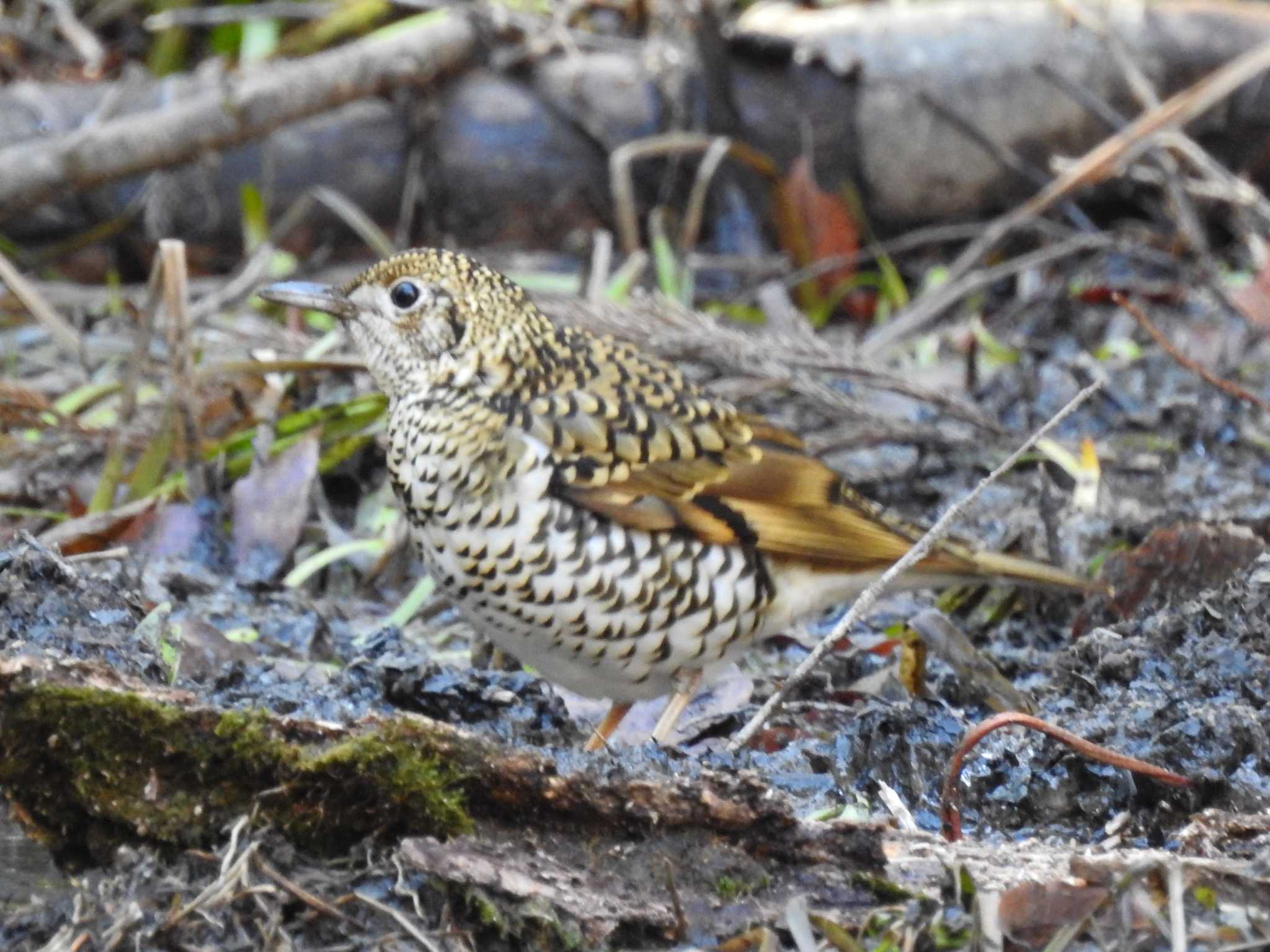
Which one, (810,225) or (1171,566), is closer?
(1171,566)

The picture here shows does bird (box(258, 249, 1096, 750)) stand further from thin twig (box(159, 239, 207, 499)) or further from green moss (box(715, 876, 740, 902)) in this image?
thin twig (box(159, 239, 207, 499))

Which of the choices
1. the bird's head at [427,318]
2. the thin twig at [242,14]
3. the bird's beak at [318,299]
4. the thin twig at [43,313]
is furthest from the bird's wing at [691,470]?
the thin twig at [242,14]

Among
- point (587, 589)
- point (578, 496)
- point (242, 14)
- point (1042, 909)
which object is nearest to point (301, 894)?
point (1042, 909)

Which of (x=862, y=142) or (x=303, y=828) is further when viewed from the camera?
(x=862, y=142)

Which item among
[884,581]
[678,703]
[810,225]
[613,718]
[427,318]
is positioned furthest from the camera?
[810,225]

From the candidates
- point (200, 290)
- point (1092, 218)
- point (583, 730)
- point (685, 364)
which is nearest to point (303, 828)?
point (583, 730)

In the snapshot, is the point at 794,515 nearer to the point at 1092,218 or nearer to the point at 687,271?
the point at 687,271

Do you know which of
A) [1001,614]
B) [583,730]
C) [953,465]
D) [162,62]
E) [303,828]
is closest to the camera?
[303,828]

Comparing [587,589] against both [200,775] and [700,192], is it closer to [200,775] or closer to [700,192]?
[200,775]
